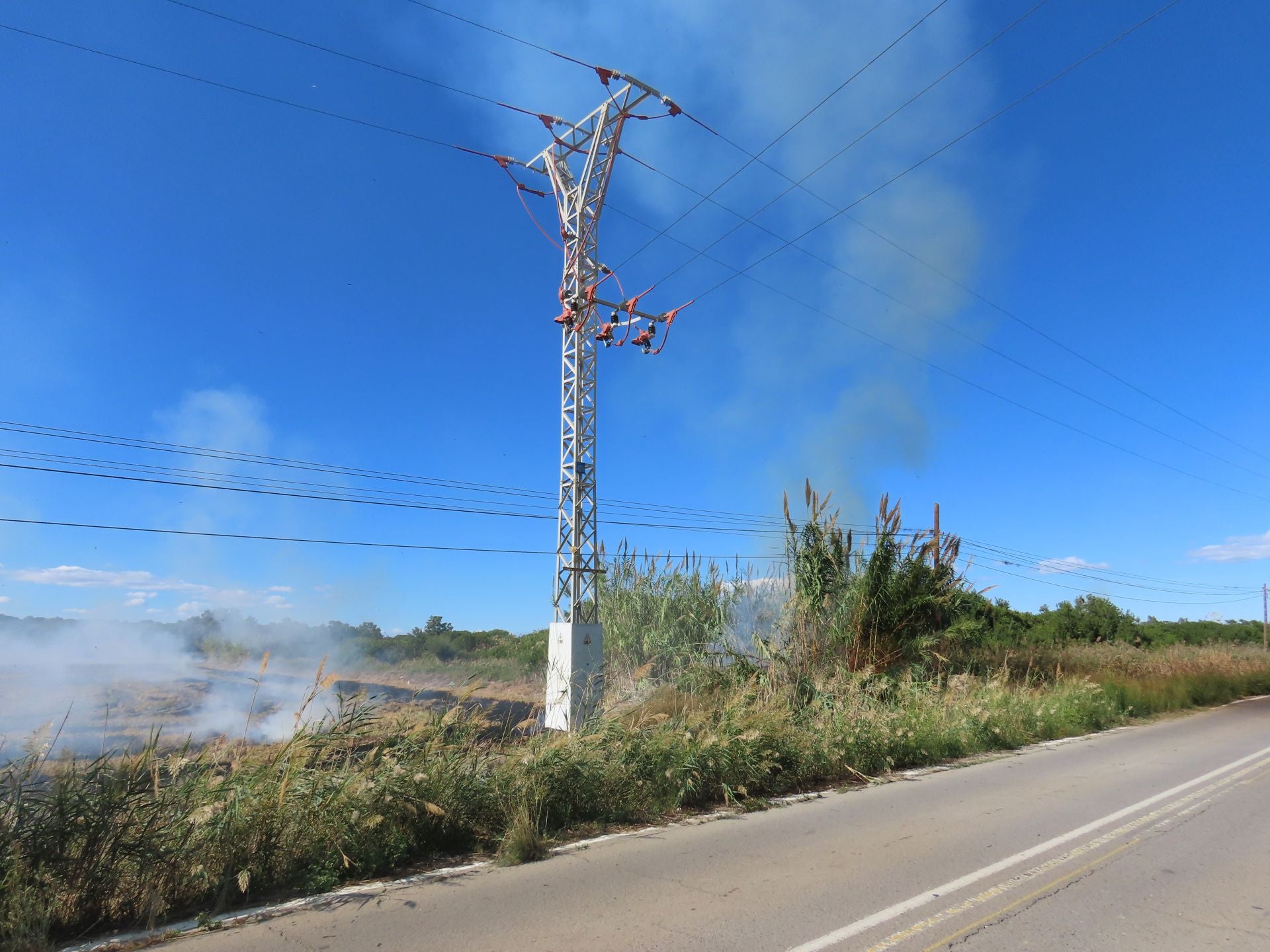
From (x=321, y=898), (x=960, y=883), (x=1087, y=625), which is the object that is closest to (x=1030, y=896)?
(x=960, y=883)

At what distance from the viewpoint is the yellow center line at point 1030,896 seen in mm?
3992

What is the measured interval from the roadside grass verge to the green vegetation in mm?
16

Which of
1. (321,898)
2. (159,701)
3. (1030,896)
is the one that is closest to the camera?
(321,898)

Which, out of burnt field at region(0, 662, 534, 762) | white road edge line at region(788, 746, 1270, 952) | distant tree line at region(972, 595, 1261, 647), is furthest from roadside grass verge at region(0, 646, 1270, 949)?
distant tree line at region(972, 595, 1261, 647)

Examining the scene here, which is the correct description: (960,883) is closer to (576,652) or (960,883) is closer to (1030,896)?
(1030,896)

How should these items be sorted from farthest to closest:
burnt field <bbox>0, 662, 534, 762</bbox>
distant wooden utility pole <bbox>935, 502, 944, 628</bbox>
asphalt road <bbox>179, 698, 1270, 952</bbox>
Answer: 1. burnt field <bbox>0, 662, 534, 762</bbox>
2. distant wooden utility pole <bbox>935, 502, 944, 628</bbox>
3. asphalt road <bbox>179, 698, 1270, 952</bbox>

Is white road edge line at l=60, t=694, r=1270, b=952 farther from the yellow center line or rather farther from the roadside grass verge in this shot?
the yellow center line

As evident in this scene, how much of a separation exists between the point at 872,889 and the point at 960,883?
0.68m

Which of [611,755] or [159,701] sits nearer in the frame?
[611,755]

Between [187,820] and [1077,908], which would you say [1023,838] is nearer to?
[1077,908]

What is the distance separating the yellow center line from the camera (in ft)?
13.1

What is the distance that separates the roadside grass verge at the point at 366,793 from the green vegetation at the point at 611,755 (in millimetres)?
16

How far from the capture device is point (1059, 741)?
478 inches

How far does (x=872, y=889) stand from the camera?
4.79m
